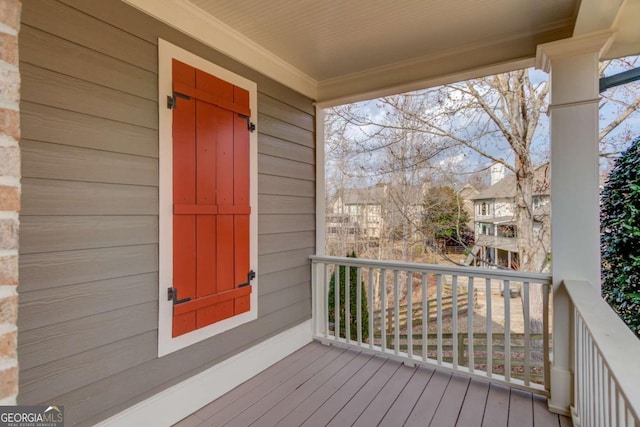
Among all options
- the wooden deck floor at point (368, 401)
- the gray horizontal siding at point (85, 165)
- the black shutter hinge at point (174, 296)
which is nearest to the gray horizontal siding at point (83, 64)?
the gray horizontal siding at point (85, 165)

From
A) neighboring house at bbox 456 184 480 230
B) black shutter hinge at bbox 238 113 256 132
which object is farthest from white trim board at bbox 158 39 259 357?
neighboring house at bbox 456 184 480 230

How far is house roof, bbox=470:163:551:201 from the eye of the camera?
3824mm

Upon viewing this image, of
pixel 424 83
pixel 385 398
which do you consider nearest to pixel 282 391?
pixel 385 398

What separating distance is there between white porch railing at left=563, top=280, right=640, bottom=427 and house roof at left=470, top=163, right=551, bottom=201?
6.86ft

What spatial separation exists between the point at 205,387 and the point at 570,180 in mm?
2898

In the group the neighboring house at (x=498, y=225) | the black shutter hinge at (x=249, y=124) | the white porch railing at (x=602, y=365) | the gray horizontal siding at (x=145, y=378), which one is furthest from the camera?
the neighboring house at (x=498, y=225)

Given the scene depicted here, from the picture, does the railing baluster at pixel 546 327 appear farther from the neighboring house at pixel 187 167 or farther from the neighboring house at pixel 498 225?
the neighboring house at pixel 498 225

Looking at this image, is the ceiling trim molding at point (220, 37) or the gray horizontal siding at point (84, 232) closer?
the gray horizontal siding at point (84, 232)

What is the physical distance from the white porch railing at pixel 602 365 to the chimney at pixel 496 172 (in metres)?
2.18

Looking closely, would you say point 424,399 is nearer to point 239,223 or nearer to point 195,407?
point 195,407

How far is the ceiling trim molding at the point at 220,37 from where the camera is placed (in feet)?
6.48

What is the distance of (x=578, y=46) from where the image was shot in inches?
81.6

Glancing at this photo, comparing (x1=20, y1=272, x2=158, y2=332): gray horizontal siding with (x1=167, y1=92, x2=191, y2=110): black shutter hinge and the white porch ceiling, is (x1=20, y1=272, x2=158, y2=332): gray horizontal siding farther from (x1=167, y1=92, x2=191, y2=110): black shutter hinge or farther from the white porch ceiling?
the white porch ceiling

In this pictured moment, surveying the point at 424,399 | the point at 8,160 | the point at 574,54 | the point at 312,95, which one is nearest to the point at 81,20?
the point at 8,160
